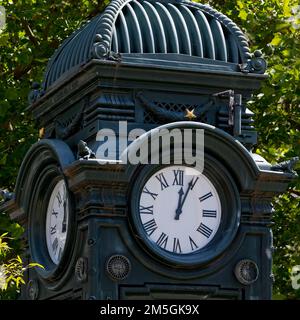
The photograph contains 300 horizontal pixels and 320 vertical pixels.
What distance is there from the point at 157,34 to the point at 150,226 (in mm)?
1481

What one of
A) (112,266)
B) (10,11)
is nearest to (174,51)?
(112,266)

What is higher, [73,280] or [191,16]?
[191,16]

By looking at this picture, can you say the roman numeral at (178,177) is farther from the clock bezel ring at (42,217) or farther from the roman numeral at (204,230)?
the clock bezel ring at (42,217)

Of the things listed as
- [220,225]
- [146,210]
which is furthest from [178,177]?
[220,225]

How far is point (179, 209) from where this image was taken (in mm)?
9836

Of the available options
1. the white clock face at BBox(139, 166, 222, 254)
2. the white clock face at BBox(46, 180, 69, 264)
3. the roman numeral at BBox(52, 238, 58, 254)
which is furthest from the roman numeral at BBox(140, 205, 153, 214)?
the roman numeral at BBox(52, 238, 58, 254)

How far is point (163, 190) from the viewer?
985 centimetres

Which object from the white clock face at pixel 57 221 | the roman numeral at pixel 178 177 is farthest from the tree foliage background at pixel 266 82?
the roman numeral at pixel 178 177

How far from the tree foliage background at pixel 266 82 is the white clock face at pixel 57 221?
7.62 meters

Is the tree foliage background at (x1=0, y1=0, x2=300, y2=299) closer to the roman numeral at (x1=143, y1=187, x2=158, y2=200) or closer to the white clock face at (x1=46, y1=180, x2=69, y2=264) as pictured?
the white clock face at (x1=46, y1=180, x2=69, y2=264)
